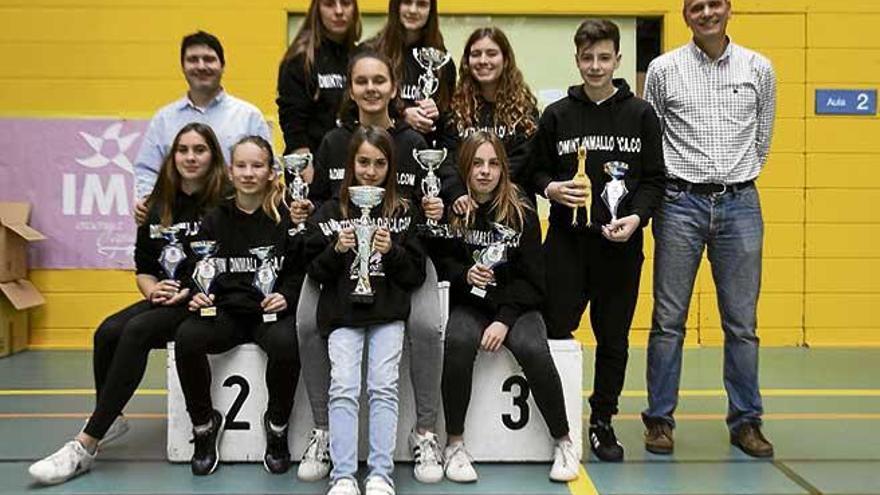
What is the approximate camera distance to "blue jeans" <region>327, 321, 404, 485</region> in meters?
2.84

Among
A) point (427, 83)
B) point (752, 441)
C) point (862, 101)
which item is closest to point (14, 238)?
point (427, 83)

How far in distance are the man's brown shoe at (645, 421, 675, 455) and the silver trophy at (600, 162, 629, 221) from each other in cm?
92

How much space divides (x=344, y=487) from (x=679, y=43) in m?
4.28

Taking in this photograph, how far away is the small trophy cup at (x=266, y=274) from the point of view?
3.18 m

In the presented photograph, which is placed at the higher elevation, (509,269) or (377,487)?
(509,269)

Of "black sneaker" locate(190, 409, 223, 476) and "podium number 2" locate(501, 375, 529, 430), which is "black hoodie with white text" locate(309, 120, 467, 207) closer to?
"podium number 2" locate(501, 375, 529, 430)

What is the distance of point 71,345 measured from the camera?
580cm

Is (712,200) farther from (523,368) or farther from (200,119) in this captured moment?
(200,119)

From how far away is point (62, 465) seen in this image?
→ 9.75 feet

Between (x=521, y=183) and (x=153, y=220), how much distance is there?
4.92ft

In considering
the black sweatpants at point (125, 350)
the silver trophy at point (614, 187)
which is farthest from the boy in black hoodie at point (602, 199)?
the black sweatpants at point (125, 350)

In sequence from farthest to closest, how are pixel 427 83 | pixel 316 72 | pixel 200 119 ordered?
pixel 200 119, pixel 316 72, pixel 427 83

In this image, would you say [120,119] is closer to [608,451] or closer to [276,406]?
[276,406]

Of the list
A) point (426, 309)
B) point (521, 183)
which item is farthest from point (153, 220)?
point (521, 183)
